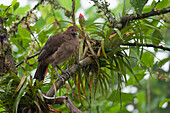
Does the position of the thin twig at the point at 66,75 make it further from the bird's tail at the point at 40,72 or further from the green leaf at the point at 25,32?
the green leaf at the point at 25,32

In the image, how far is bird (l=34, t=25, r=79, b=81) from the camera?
A: 277 centimetres

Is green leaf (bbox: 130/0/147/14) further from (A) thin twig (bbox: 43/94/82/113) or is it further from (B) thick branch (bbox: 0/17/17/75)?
(B) thick branch (bbox: 0/17/17/75)

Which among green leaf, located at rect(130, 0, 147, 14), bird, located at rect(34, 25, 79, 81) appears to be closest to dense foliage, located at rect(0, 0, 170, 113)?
green leaf, located at rect(130, 0, 147, 14)

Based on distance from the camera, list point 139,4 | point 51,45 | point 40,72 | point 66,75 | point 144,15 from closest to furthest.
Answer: point 139,4
point 66,75
point 144,15
point 40,72
point 51,45

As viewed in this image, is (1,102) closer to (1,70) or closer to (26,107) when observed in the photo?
(26,107)

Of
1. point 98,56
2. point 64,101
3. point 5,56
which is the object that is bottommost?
point 64,101

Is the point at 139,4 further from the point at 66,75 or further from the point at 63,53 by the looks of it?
the point at 63,53

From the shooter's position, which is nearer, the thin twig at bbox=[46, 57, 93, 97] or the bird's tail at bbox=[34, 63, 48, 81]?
the thin twig at bbox=[46, 57, 93, 97]

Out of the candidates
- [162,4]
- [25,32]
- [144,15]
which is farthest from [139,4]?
[25,32]

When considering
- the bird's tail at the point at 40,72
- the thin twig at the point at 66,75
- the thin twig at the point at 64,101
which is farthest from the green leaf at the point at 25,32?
the thin twig at the point at 64,101

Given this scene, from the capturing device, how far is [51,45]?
2.94 meters

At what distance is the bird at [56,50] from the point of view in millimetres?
2770

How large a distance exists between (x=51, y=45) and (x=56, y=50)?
0.12m

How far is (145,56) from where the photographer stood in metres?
2.70
